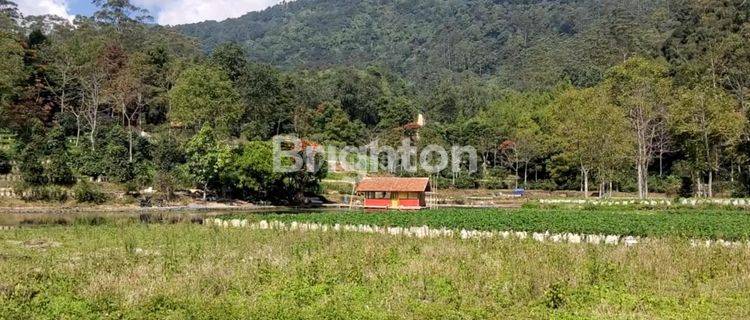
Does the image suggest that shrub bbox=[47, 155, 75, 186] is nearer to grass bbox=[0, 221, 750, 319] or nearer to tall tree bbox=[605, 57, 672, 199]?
grass bbox=[0, 221, 750, 319]

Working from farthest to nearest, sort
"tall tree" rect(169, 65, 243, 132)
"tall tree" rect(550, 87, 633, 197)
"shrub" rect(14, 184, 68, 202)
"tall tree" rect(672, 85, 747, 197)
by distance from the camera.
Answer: "tall tree" rect(169, 65, 243, 132)
"tall tree" rect(550, 87, 633, 197)
"tall tree" rect(672, 85, 747, 197)
"shrub" rect(14, 184, 68, 202)

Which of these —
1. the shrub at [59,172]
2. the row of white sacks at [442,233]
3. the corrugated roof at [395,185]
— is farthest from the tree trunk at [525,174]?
the row of white sacks at [442,233]

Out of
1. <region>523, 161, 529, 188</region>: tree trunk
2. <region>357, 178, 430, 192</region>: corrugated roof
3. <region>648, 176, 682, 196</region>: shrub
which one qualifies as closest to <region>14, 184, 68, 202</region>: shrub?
<region>357, 178, 430, 192</region>: corrugated roof

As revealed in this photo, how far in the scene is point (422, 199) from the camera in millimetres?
49844

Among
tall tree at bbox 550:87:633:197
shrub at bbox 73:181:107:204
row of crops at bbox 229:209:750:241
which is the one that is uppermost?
tall tree at bbox 550:87:633:197

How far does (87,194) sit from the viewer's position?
46219 millimetres

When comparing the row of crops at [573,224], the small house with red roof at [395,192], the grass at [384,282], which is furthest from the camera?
the small house with red roof at [395,192]

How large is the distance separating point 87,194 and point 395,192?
23402 mm

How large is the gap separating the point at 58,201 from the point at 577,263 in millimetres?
41348

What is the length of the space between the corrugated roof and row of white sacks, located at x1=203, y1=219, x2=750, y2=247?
21107 millimetres

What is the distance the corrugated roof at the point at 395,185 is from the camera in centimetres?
4875

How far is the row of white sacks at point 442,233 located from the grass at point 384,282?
97.4 inches

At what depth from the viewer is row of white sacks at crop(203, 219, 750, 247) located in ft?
68.3

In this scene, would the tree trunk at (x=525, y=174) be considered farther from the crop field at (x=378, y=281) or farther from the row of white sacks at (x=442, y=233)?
the crop field at (x=378, y=281)
